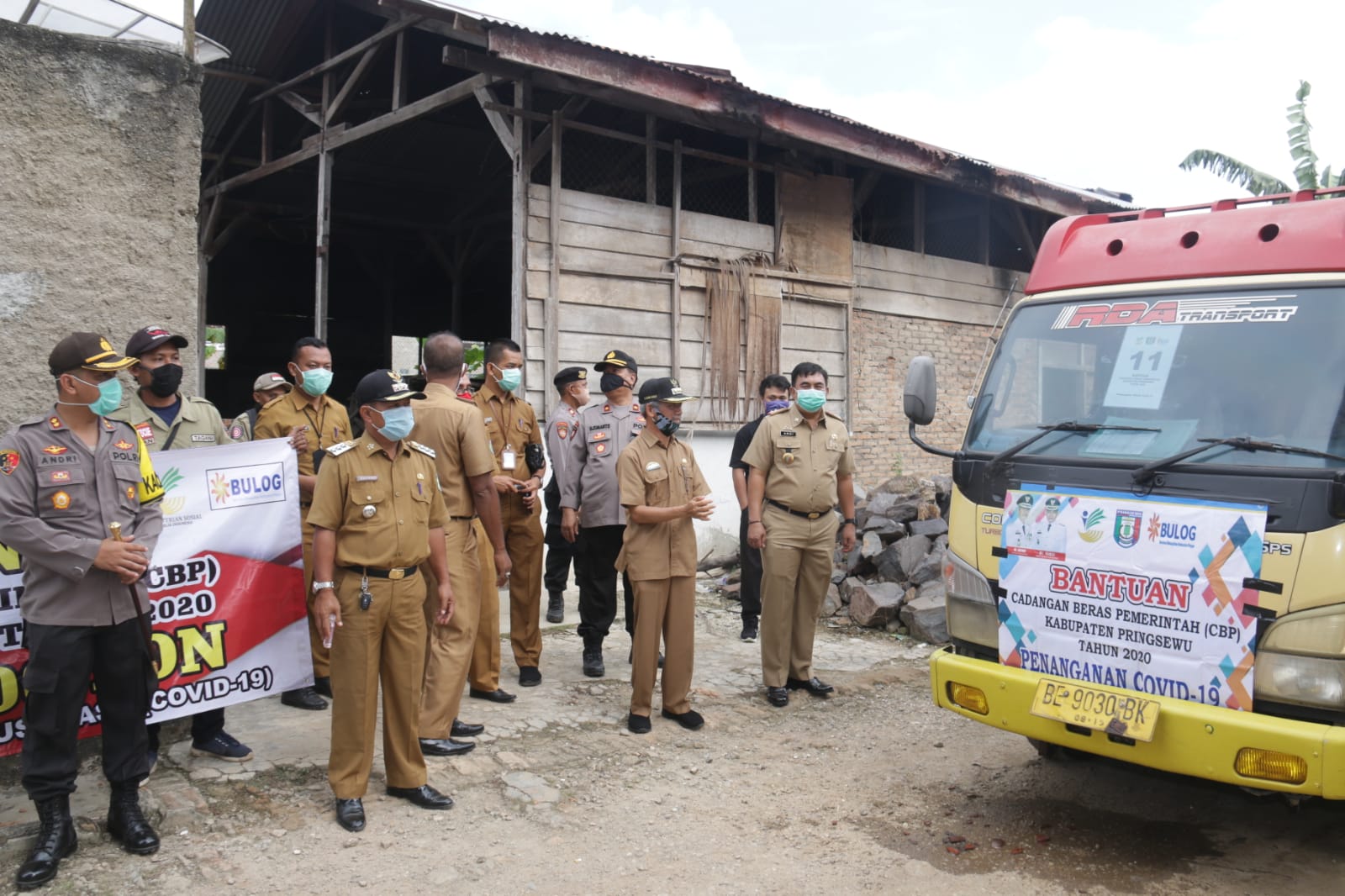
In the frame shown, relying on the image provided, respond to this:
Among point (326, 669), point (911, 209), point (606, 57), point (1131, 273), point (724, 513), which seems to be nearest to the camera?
point (1131, 273)

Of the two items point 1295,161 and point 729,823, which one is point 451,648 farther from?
point 1295,161

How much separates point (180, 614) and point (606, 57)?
546 cm

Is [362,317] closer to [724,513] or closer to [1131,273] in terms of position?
[724,513]

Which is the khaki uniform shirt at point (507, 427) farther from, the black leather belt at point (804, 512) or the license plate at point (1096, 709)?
the license plate at point (1096, 709)

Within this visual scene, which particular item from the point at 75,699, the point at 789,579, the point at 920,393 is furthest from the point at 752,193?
the point at 75,699

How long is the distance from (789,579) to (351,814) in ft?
8.98

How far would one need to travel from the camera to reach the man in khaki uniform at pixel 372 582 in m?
3.84

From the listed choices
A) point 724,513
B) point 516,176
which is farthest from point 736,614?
point 516,176

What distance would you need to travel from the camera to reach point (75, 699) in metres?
3.47

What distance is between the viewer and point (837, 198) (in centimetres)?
1094

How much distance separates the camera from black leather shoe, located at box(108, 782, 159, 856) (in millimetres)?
3590

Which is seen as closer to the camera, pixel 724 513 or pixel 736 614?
pixel 736 614

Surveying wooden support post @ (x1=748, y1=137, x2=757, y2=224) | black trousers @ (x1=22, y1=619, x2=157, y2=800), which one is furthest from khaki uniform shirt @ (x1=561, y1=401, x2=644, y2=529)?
wooden support post @ (x1=748, y1=137, x2=757, y2=224)

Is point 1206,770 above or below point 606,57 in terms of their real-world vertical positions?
below
